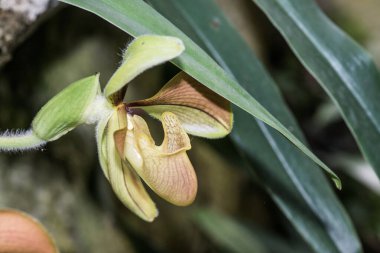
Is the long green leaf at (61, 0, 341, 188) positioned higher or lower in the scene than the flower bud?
higher

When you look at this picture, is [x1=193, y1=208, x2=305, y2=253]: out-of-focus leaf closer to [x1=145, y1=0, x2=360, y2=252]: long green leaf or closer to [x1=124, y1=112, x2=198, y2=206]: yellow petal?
[x1=145, y1=0, x2=360, y2=252]: long green leaf

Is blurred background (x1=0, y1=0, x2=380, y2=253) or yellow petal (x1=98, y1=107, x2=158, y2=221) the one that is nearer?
yellow petal (x1=98, y1=107, x2=158, y2=221)

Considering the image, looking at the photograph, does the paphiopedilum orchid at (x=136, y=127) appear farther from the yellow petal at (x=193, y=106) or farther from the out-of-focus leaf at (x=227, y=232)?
the out-of-focus leaf at (x=227, y=232)

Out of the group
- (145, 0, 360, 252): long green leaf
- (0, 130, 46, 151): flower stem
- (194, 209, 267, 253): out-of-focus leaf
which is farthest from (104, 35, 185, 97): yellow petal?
(194, 209, 267, 253): out-of-focus leaf

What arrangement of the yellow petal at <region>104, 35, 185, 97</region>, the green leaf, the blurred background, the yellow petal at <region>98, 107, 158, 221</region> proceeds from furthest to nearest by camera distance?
1. the blurred background
2. the green leaf
3. the yellow petal at <region>98, 107, 158, 221</region>
4. the yellow petal at <region>104, 35, 185, 97</region>

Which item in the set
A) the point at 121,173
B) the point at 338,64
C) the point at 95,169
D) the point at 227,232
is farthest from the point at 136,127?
the point at 227,232

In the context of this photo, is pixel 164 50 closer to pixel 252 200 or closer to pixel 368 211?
pixel 252 200

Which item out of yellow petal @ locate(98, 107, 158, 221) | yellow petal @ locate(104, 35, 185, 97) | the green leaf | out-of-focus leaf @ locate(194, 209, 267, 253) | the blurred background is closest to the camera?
yellow petal @ locate(104, 35, 185, 97)
